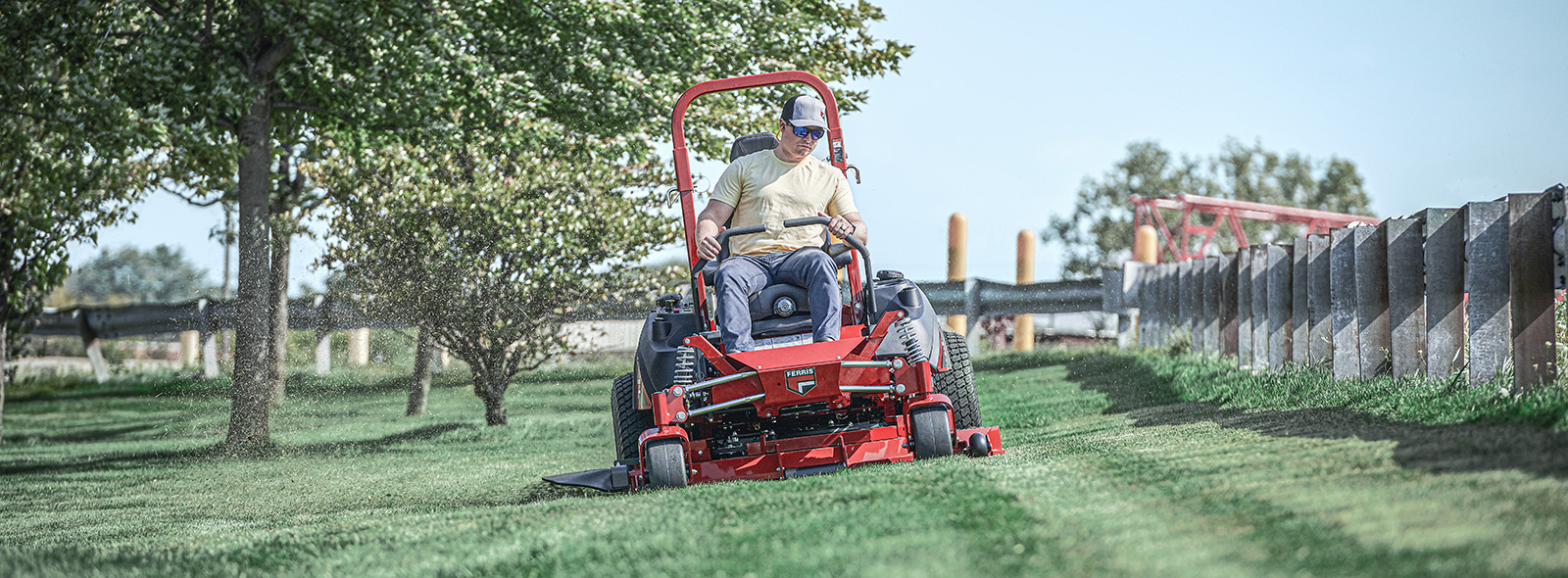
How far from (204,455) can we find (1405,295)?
9652 millimetres

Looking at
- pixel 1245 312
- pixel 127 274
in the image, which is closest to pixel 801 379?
pixel 1245 312

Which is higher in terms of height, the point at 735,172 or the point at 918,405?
the point at 735,172

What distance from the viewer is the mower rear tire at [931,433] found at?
241 inches

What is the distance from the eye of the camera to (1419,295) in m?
7.38

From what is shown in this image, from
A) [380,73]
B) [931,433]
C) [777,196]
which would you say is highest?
[380,73]

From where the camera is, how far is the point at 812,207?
22.7 feet

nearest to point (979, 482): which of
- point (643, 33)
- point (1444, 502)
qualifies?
point (1444, 502)

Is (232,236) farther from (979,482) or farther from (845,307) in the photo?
(979,482)

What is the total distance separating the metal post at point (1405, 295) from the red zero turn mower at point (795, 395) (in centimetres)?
257

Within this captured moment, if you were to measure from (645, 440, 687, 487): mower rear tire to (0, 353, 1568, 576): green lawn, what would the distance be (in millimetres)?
266

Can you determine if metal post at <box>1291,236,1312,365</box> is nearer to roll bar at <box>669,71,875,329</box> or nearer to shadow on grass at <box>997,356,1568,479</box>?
shadow on grass at <box>997,356,1568,479</box>

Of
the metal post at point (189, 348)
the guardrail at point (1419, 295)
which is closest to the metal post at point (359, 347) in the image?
the metal post at point (189, 348)

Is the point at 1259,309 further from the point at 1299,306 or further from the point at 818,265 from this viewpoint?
the point at 818,265

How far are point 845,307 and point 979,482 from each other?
217cm
